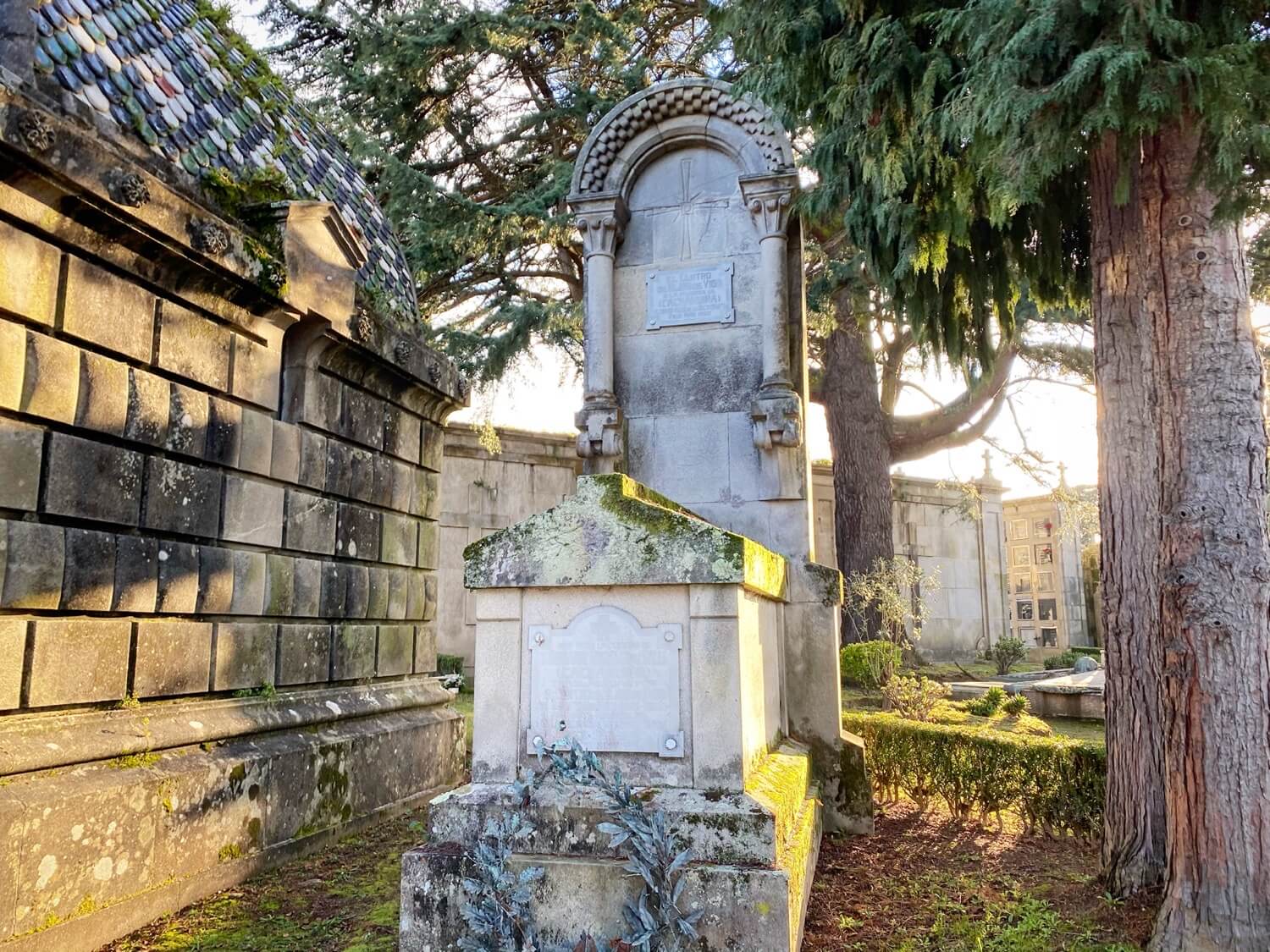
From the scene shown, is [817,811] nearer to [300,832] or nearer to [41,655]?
[300,832]

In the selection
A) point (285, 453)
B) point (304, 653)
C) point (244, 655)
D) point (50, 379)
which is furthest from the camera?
point (304, 653)

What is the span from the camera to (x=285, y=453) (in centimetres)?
562

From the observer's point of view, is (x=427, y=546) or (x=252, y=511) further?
(x=427, y=546)

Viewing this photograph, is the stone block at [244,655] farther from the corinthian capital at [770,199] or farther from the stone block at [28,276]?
the corinthian capital at [770,199]

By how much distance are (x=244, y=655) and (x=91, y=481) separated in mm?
1528

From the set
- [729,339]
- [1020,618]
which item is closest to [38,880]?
[729,339]

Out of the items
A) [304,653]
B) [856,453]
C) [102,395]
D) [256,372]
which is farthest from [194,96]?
[856,453]

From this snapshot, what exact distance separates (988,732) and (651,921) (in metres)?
4.02

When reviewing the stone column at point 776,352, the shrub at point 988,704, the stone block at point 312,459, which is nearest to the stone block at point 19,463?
the stone block at point 312,459

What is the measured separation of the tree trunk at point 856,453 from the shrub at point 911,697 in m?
3.67

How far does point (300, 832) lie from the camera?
5309 mm

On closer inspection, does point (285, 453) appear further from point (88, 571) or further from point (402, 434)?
point (88, 571)

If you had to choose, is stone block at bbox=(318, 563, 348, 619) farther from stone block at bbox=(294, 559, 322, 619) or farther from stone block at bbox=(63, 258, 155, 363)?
stone block at bbox=(63, 258, 155, 363)

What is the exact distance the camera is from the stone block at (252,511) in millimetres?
5090
